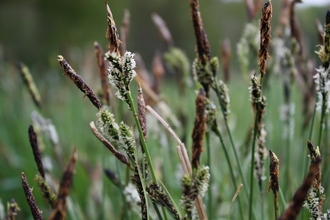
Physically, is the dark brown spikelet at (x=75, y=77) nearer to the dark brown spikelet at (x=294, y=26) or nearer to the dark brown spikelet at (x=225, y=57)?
the dark brown spikelet at (x=294, y=26)

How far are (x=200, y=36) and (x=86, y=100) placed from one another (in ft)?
7.34

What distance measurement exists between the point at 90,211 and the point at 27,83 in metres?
0.71

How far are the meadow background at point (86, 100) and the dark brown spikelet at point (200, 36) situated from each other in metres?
0.31

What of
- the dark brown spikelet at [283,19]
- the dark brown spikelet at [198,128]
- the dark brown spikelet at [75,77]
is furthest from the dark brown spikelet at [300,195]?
the dark brown spikelet at [283,19]

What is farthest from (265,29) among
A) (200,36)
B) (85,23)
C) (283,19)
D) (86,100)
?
(85,23)

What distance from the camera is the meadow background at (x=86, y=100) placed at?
1.24 meters

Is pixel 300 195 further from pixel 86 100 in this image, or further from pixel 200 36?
pixel 86 100

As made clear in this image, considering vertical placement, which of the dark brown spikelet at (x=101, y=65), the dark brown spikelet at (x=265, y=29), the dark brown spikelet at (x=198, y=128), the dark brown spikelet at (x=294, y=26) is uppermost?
the dark brown spikelet at (x=294, y=26)

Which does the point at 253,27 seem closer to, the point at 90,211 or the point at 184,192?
the point at 184,192

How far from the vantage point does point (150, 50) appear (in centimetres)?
1115

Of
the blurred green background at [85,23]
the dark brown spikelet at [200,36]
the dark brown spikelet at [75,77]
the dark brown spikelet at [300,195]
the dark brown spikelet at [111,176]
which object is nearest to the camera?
the dark brown spikelet at [300,195]

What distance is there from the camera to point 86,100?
2717 mm

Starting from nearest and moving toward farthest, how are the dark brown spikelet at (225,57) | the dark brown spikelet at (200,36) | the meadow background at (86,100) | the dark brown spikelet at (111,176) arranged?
the dark brown spikelet at (200,36)
the dark brown spikelet at (111,176)
the dark brown spikelet at (225,57)
the meadow background at (86,100)

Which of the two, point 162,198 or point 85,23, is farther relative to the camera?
point 85,23
